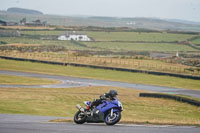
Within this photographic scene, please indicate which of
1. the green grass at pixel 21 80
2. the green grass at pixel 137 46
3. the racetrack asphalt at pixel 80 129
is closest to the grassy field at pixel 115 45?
the green grass at pixel 137 46

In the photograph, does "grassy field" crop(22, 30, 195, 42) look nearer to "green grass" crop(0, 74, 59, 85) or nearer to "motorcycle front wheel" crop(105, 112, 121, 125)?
"green grass" crop(0, 74, 59, 85)

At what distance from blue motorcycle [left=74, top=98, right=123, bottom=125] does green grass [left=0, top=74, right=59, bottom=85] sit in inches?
1400

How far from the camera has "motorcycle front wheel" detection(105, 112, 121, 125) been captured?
1842 cm

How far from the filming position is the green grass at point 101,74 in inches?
2530

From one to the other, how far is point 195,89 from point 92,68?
2182 centimetres

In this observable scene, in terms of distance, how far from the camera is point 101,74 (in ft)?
232

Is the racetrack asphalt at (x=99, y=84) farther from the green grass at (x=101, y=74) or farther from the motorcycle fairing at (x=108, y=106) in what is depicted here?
the motorcycle fairing at (x=108, y=106)

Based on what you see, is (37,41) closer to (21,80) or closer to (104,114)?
(21,80)

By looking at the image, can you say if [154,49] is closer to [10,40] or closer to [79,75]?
[10,40]

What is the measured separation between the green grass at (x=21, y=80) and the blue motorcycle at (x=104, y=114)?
3556 centimetres

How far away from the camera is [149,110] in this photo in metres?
37.2

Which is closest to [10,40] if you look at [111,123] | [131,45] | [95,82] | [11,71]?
[131,45]

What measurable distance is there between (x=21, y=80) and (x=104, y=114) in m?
39.7

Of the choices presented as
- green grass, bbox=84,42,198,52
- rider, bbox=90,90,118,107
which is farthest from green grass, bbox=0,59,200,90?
green grass, bbox=84,42,198,52
